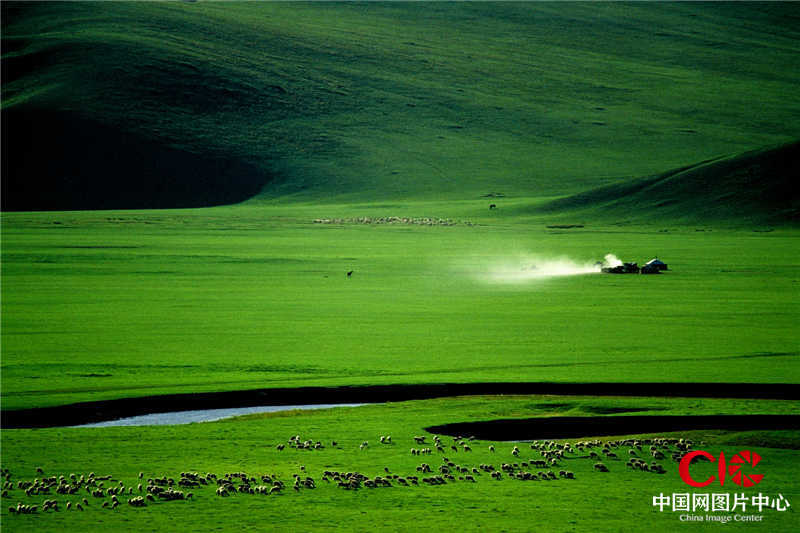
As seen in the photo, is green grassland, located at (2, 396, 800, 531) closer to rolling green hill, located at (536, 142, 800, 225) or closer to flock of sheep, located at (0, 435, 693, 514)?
flock of sheep, located at (0, 435, 693, 514)

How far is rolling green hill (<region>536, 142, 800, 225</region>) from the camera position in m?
102

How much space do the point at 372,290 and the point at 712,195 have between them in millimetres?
68417

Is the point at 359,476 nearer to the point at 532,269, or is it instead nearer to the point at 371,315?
the point at 371,315

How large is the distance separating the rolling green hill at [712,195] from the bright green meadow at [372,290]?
0.41m

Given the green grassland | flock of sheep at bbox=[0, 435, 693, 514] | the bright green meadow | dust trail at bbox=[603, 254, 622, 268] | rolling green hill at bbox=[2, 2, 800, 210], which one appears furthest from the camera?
rolling green hill at bbox=[2, 2, 800, 210]

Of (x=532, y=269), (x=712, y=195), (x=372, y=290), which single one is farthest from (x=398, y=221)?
(x=372, y=290)

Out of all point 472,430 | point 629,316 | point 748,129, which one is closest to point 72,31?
point 748,129

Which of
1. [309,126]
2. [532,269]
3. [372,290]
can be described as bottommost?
[372,290]

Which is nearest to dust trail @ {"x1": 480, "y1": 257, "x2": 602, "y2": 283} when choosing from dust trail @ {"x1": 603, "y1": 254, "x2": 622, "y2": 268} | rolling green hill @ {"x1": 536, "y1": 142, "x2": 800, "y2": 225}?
dust trail @ {"x1": 603, "y1": 254, "x2": 622, "y2": 268}

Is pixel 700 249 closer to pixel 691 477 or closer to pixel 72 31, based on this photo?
pixel 691 477

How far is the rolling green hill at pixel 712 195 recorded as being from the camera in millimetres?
102000

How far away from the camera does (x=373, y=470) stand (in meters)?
18.5

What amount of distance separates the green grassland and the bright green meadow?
0.21 feet

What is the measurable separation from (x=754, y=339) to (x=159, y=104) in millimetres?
154295
